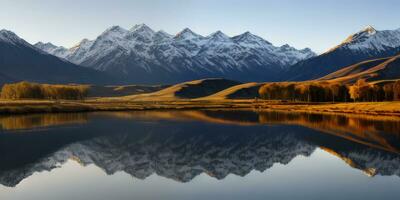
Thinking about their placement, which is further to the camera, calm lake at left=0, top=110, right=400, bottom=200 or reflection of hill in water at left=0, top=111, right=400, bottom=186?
reflection of hill in water at left=0, top=111, right=400, bottom=186

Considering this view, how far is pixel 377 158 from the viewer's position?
59.6 m

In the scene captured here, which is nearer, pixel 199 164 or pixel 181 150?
pixel 199 164

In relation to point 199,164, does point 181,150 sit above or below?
above

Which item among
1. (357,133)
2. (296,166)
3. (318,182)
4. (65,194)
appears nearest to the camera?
(65,194)

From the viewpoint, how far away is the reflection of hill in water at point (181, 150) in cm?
5356

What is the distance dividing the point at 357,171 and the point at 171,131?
167ft

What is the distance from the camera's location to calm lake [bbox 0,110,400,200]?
1619 inches

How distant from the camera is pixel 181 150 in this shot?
227 feet

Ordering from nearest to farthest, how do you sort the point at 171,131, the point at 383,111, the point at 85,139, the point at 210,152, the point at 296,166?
the point at 296,166, the point at 210,152, the point at 85,139, the point at 171,131, the point at 383,111

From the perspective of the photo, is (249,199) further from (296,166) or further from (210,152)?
(210,152)

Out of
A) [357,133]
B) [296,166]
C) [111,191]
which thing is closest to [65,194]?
[111,191]

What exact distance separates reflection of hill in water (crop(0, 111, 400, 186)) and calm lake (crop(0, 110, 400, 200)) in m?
0.13

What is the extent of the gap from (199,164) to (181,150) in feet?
41.4

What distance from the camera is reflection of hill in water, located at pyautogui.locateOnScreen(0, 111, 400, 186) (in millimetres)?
53562
